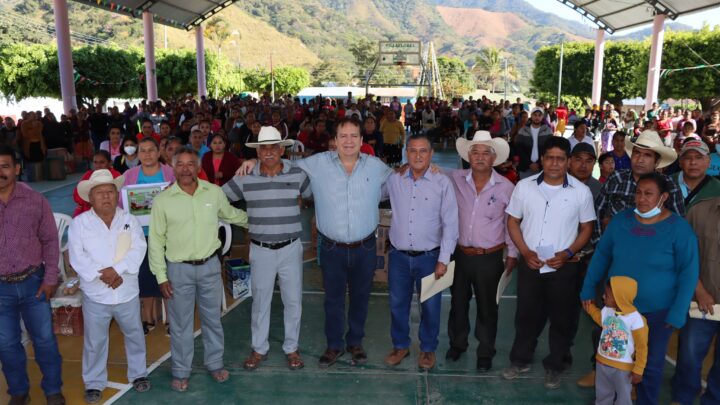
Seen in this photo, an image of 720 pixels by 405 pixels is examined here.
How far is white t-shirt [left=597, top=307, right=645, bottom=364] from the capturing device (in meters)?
3.20

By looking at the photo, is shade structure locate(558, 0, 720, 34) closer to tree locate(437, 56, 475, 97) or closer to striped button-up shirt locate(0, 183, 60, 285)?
striped button-up shirt locate(0, 183, 60, 285)

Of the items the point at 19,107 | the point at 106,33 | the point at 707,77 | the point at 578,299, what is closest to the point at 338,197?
the point at 578,299

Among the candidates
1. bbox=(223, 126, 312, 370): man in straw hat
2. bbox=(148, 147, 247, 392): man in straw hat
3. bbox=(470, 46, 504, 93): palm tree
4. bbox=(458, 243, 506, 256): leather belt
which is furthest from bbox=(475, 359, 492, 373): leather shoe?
bbox=(470, 46, 504, 93): palm tree

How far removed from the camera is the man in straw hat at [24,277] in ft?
11.0

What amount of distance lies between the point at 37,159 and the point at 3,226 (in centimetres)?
1048

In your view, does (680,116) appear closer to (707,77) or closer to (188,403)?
(188,403)

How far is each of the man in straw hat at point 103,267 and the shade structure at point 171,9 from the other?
1722 cm

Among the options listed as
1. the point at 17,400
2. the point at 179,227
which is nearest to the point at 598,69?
the point at 179,227

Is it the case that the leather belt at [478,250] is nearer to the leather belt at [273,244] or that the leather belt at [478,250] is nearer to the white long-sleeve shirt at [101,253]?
the leather belt at [273,244]

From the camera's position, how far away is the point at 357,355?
4.37 m

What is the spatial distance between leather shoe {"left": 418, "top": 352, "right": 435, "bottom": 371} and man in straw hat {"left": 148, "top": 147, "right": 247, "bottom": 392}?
154 centimetres

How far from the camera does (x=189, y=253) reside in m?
3.77

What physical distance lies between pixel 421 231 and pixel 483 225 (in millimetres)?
433

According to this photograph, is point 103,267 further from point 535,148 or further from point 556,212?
point 535,148
